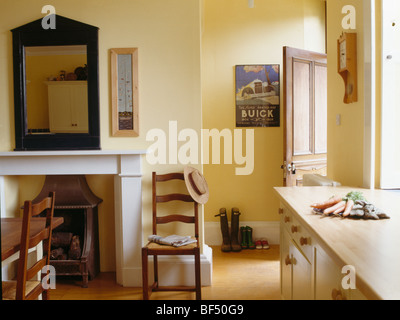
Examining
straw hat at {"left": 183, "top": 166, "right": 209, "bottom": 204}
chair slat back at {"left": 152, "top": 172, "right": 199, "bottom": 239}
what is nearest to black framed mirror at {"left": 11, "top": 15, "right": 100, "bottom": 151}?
chair slat back at {"left": 152, "top": 172, "right": 199, "bottom": 239}

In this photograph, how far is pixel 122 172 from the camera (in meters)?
3.23

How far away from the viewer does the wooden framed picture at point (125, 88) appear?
10.6 feet

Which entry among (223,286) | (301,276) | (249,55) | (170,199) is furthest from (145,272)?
(249,55)

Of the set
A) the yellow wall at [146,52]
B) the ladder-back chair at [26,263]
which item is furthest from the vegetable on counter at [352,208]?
the yellow wall at [146,52]

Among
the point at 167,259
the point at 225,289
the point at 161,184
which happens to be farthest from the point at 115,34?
the point at 225,289

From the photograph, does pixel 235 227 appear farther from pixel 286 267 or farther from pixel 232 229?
pixel 286 267

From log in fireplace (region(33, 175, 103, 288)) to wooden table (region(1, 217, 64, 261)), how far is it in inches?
35.0

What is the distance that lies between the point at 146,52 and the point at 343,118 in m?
1.66

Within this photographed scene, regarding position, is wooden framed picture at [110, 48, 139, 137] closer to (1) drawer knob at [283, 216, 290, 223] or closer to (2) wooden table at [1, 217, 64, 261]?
(2) wooden table at [1, 217, 64, 261]

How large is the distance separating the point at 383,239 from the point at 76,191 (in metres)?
2.61

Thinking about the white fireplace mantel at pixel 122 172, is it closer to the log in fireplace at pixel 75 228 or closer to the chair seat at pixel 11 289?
the log in fireplace at pixel 75 228

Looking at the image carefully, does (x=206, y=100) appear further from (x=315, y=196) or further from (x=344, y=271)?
(x=344, y=271)

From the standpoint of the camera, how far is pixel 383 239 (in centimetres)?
140

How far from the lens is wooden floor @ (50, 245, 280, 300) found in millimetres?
3053
